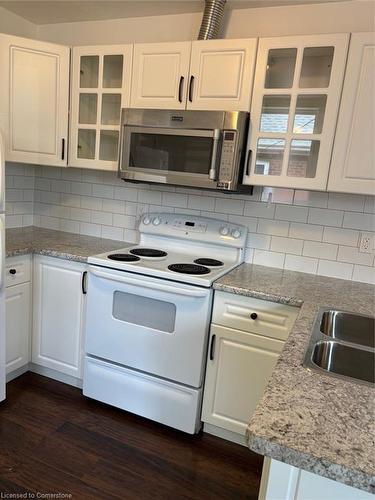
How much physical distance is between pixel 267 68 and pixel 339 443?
5.98 feet

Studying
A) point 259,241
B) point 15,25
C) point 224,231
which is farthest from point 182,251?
point 15,25

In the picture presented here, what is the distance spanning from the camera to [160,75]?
222 cm

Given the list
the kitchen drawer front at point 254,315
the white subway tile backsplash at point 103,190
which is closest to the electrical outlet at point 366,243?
the kitchen drawer front at point 254,315

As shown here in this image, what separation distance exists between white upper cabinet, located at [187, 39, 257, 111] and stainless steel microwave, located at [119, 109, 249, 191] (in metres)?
0.10

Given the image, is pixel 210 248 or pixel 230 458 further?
pixel 210 248

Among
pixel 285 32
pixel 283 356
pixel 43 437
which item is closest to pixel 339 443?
pixel 283 356

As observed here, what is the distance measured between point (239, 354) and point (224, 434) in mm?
526

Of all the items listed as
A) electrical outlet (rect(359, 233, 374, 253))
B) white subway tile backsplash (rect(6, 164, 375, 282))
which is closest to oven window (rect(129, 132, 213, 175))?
white subway tile backsplash (rect(6, 164, 375, 282))

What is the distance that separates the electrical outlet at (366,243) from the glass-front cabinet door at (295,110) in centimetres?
47

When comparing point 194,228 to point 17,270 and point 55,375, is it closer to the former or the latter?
point 17,270

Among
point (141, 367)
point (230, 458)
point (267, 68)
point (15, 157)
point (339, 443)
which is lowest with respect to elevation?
point (230, 458)

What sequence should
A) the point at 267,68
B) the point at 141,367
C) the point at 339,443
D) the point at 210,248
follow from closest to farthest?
the point at 339,443
the point at 267,68
the point at 141,367
the point at 210,248

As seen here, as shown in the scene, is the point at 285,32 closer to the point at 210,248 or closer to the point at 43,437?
the point at 210,248

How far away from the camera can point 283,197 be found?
A: 234 cm
